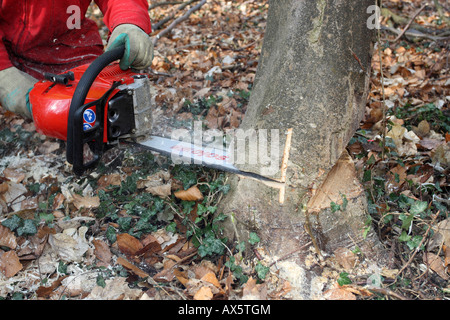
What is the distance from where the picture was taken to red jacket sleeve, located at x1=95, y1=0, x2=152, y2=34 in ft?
8.30

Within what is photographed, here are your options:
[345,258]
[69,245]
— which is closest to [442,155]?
[345,258]

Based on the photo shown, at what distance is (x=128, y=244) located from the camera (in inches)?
81.1

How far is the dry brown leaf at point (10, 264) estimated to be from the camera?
2031 millimetres

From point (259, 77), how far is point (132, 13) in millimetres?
1085

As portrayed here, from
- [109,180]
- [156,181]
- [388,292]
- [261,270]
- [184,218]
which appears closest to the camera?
[388,292]

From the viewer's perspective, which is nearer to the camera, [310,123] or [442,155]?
[310,123]

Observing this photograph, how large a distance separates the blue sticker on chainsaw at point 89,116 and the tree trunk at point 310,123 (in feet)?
3.00

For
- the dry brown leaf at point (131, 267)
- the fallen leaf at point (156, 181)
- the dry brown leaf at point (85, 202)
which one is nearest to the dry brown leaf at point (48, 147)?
the dry brown leaf at point (85, 202)

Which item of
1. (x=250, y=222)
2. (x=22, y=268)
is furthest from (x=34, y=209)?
(x=250, y=222)

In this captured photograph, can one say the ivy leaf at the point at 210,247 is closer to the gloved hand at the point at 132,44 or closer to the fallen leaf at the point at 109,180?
the fallen leaf at the point at 109,180

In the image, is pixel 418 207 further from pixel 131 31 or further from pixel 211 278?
pixel 131 31

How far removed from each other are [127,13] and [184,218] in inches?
56.5

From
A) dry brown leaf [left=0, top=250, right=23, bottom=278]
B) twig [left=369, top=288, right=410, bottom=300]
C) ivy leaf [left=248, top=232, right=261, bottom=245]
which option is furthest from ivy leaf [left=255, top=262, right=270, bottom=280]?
dry brown leaf [left=0, top=250, right=23, bottom=278]
